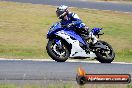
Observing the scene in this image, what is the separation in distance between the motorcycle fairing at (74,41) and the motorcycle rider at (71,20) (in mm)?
208

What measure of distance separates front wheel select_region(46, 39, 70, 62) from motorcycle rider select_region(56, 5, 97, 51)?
25.4 inches

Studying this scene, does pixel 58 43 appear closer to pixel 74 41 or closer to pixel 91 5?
pixel 74 41

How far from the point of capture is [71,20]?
15836 millimetres

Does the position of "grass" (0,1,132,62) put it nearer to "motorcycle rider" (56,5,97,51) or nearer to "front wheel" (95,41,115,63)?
"front wheel" (95,41,115,63)

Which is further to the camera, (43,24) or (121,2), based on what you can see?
(121,2)

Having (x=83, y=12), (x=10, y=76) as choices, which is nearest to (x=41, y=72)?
(x=10, y=76)

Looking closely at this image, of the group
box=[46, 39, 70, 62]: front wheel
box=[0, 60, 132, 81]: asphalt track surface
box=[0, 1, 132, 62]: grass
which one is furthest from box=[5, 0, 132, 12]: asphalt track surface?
box=[0, 60, 132, 81]: asphalt track surface

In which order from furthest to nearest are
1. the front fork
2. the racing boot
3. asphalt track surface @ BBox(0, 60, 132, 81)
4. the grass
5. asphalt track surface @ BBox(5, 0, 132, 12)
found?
1. asphalt track surface @ BBox(5, 0, 132, 12)
2. the grass
3. the racing boot
4. the front fork
5. asphalt track surface @ BBox(0, 60, 132, 81)

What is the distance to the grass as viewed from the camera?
23800mm

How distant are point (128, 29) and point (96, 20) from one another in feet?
8.32

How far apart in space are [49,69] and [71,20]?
233cm

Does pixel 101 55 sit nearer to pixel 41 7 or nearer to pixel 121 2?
pixel 41 7

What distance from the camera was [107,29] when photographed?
99.1 feet

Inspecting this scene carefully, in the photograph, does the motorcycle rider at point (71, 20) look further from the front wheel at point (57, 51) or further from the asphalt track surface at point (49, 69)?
the asphalt track surface at point (49, 69)
